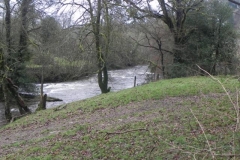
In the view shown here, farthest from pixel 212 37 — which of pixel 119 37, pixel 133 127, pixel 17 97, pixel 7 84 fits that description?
pixel 7 84

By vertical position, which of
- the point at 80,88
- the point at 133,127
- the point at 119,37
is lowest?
the point at 80,88

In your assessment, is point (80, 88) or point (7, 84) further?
point (80, 88)

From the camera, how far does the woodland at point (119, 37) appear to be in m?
16.2

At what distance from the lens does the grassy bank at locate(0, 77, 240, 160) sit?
703 cm

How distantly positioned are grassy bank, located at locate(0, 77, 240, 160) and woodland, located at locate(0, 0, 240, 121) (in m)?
4.01

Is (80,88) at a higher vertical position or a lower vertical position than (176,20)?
lower

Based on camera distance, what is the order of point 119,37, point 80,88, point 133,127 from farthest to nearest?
point 80,88
point 119,37
point 133,127

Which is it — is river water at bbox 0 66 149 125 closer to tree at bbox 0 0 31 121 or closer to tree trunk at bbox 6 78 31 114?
tree trunk at bbox 6 78 31 114

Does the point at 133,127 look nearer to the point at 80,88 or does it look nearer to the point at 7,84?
the point at 7,84

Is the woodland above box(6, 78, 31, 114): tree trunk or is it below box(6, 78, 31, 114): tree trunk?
above

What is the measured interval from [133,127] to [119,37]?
9.16 m

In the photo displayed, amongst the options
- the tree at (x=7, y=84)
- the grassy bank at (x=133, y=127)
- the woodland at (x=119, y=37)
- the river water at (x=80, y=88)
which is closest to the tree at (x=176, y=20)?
the woodland at (x=119, y=37)

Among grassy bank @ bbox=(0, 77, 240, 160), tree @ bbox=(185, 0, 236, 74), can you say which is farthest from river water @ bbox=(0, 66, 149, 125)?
grassy bank @ bbox=(0, 77, 240, 160)

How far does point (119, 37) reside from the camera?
56.2ft
